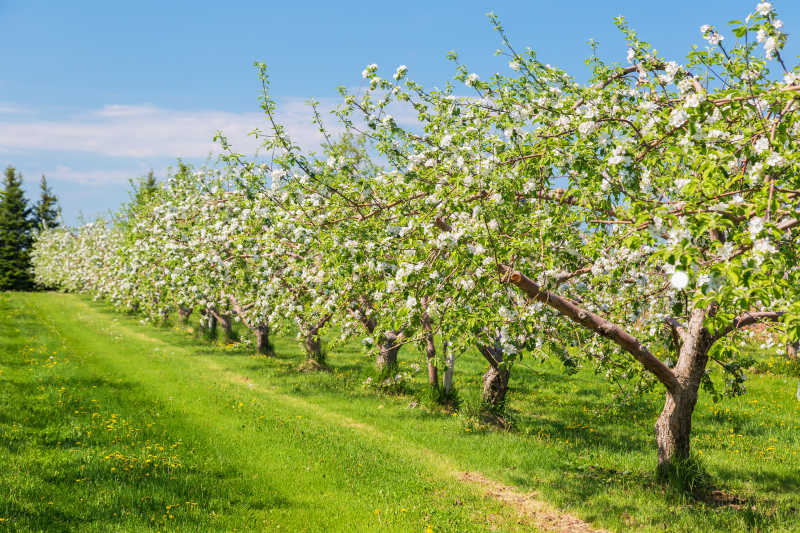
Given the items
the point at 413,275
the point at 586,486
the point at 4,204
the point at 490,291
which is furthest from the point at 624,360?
the point at 4,204

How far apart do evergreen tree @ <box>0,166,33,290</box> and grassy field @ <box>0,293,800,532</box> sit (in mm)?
51757

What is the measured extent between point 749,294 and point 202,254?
12.4m

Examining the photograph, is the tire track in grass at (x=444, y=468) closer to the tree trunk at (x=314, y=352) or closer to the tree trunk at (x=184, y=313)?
the tree trunk at (x=314, y=352)

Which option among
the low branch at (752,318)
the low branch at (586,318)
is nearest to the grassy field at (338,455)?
the low branch at (586,318)

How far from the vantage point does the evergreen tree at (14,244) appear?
6238 cm

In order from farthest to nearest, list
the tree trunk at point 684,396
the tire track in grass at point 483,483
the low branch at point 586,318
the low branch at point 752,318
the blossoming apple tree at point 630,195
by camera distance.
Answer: the tree trunk at point 684,396, the tire track in grass at point 483,483, the low branch at point 752,318, the low branch at point 586,318, the blossoming apple tree at point 630,195

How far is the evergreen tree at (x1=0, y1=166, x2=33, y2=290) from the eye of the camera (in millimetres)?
62375

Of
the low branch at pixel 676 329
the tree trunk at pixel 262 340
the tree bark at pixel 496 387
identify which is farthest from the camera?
the tree trunk at pixel 262 340

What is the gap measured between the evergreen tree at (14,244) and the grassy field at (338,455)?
51757mm

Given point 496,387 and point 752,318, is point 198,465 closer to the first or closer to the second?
point 496,387

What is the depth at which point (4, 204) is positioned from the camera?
214 ft

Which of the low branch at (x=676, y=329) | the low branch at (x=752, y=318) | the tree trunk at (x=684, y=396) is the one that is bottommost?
the tree trunk at (x=684, y=396)

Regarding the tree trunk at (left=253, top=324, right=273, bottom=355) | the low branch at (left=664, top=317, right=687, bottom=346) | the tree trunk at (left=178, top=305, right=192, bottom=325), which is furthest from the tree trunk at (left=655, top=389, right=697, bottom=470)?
the tree trunk at (left=178, top=305, right=192, bottom=325)

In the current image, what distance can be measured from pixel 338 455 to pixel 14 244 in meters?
68.3
